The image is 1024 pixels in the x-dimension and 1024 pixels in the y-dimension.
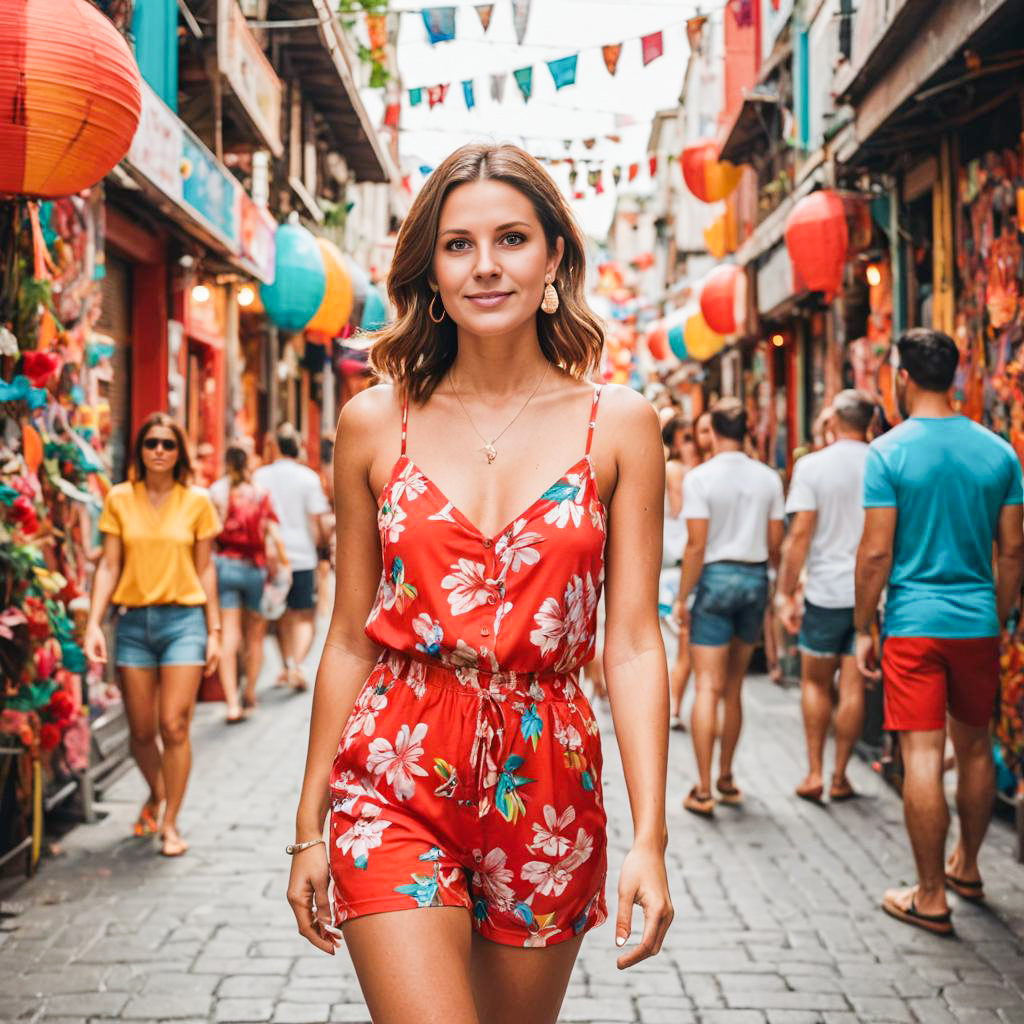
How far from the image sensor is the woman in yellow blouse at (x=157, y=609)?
6645mm

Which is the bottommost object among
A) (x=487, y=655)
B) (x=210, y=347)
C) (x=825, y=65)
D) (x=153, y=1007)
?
(x=153, y=1007)

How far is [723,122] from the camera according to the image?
21.5m

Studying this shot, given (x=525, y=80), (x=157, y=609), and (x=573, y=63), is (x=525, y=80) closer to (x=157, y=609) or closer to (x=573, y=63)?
→ (x=573, y=63)

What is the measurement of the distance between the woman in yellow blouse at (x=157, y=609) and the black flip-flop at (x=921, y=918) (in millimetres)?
3156

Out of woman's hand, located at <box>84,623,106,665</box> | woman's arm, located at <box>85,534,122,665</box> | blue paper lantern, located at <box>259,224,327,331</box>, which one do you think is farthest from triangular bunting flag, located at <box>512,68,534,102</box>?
woman's hand, located at <box>84,623,106,665</box>

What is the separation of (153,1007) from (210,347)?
10175 millimetres

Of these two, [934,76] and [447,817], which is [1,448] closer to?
[447,817]

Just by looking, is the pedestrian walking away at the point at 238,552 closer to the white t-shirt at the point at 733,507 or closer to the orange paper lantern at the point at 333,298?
the orange paper lantern at the point at 333,298

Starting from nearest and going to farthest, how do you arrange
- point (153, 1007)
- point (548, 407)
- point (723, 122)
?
point (548, 407)
point (153, 1007)
point (723, 122)

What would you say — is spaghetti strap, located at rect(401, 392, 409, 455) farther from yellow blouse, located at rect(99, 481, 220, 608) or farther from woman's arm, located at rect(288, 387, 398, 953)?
yellow blouse, located at rect(99, 481, 220, 608)

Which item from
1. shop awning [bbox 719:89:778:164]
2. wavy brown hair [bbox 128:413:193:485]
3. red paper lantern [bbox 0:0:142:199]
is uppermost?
shop awning [bbox 719:89:778:164]

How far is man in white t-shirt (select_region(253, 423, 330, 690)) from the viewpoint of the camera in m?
11.2

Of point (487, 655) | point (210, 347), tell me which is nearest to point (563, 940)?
point (487, 655)

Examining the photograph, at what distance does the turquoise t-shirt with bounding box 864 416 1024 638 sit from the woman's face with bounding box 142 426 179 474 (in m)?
3.31
